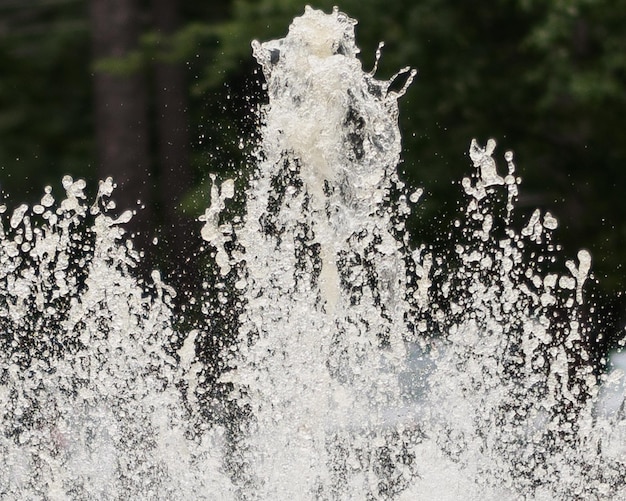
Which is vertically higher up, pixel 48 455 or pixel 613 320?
pixel 613 320

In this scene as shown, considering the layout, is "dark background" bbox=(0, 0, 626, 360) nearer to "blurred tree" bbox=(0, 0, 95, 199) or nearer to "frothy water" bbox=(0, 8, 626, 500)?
"frothy water" bbox=(0, 8, 626, 500)

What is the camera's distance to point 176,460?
5902 mm

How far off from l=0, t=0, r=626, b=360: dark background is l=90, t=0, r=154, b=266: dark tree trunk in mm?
15

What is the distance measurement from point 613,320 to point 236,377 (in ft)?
17.0

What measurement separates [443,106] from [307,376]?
258 inches

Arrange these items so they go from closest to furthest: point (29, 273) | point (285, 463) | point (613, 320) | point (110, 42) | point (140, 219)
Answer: point (285, 463) < point (29, 273) < point (613, 320) < point (140, 219) < point (110, 42)

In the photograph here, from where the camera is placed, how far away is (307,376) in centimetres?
610

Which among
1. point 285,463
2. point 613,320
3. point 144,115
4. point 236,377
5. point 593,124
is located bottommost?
point 285,463

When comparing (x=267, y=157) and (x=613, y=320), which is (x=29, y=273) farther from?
(x=613, y=320)

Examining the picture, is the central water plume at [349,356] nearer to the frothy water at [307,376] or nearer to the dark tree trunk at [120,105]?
the frothy water at [307,376]

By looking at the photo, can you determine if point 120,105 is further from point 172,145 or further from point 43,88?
point 43,88

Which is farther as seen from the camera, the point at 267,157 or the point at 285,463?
the point at 267,157

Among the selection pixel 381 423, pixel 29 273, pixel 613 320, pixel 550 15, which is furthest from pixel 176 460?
pixel 550 15

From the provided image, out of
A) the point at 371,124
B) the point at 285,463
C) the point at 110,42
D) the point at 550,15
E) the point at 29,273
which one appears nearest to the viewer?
the point at 285,463
